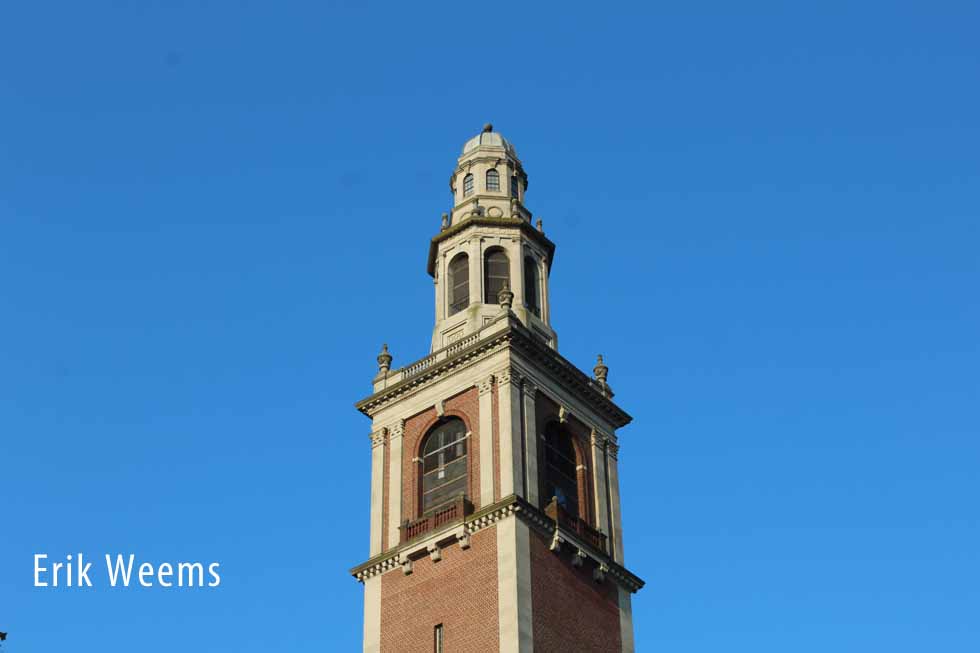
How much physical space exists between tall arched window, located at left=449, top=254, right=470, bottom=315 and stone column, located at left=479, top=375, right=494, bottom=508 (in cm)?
813

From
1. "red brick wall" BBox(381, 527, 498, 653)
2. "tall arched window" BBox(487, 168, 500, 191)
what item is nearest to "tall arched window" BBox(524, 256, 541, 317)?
"tall arched window" BBox(487, 168, 500, 191)

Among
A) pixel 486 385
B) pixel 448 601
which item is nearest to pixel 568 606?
pixel 448 601

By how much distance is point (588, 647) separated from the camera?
73.8 meters

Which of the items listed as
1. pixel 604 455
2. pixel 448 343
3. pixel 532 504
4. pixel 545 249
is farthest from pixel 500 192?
pixel 532 504

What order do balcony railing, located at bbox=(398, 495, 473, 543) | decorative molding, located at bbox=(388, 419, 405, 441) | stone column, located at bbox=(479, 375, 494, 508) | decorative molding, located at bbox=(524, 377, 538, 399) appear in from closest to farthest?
balcony railing, located at bbox=(398, 495, 473, 543) → stone column, located at bbox=(479, 375, 494, 508) → decorative molding, located at bbox=(524, 377, 538, 399) → decorative molding, located at bbox=(388, 419, 405, 441)

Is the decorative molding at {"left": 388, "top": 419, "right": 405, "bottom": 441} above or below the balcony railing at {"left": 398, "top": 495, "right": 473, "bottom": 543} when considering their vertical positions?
above

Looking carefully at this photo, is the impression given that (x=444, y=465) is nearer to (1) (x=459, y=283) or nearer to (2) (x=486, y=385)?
(2) (x=486, y=385)

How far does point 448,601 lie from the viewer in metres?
73.1

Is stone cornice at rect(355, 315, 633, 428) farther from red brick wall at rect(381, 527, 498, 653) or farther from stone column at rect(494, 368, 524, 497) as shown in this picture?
red brick wall at rect(381, 527, 498, 653)

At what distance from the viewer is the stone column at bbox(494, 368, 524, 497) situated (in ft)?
245

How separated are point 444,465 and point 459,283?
39.6 feet

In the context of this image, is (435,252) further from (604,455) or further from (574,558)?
(574,558)

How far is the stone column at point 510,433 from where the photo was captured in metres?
74.8

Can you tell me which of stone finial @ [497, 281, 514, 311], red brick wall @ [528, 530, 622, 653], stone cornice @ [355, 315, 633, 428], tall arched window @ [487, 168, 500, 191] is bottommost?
red brick wall @ [528, 530, 622, 653]
